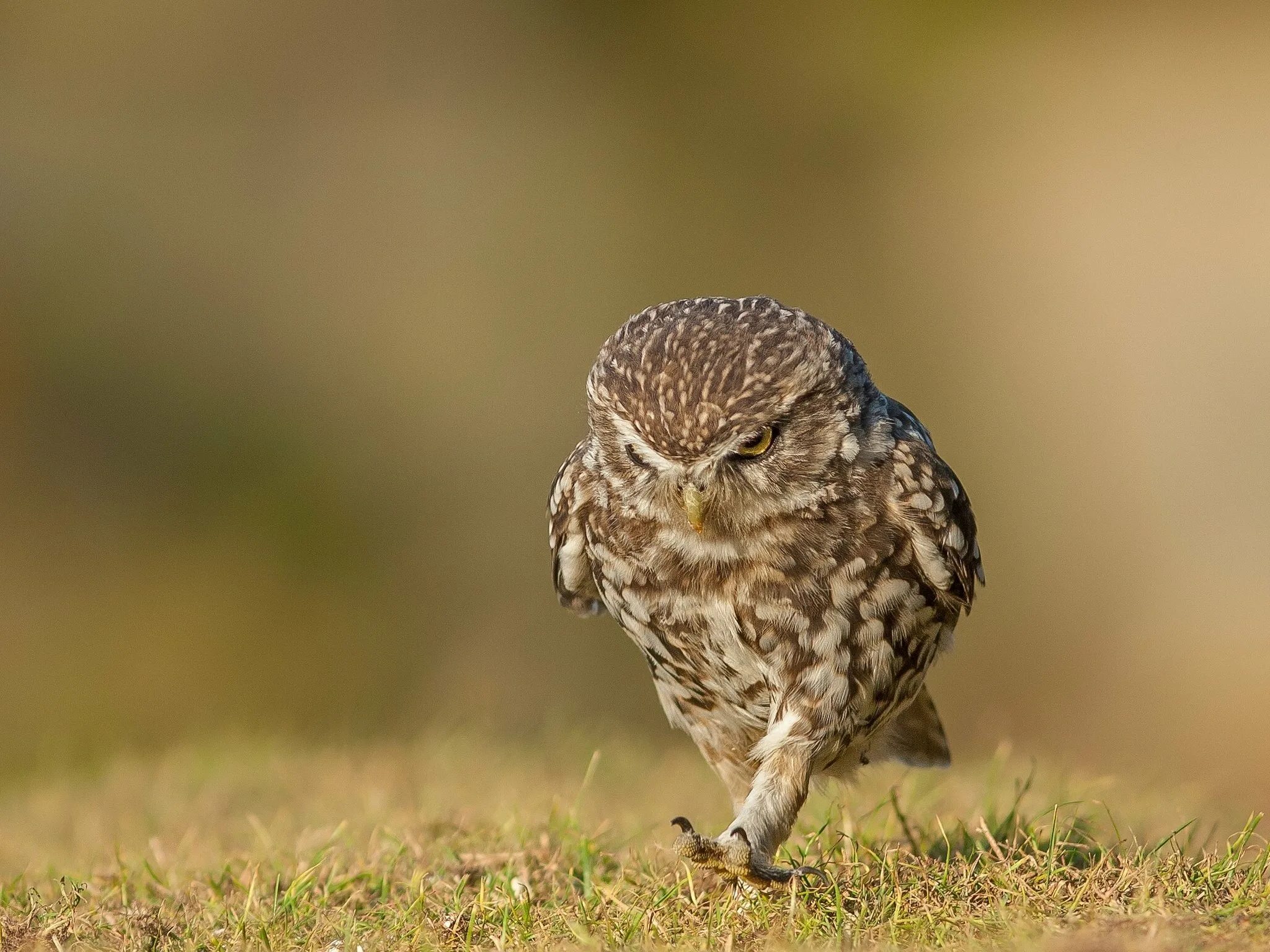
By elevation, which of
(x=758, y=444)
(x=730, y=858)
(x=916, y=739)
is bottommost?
(x=916, y=739)

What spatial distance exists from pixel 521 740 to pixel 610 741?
1.49ft

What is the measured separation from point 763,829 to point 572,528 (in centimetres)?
113

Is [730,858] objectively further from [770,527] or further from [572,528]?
[572,528]

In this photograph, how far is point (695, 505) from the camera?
364 cm

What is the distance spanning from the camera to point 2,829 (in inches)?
212

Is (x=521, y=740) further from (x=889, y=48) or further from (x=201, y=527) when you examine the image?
(x=889, y=48)

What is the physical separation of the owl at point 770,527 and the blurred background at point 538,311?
6.35 meters

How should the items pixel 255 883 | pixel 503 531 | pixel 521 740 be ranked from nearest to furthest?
pixel 255 883 → pixel 521 740 → pixel 503 531

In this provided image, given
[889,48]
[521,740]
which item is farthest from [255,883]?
[889,48]

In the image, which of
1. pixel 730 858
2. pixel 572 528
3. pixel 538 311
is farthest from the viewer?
pixel 538 311

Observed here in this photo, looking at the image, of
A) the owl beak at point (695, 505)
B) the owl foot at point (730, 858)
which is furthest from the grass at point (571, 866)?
the owl beak at point (695, 505)

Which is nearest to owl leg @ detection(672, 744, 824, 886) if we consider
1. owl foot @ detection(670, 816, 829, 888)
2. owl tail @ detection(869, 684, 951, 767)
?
owl foot @ detection(670, 816, 829, 888)

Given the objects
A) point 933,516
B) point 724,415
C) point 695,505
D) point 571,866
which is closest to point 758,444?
point 724,415

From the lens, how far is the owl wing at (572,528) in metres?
4.18
